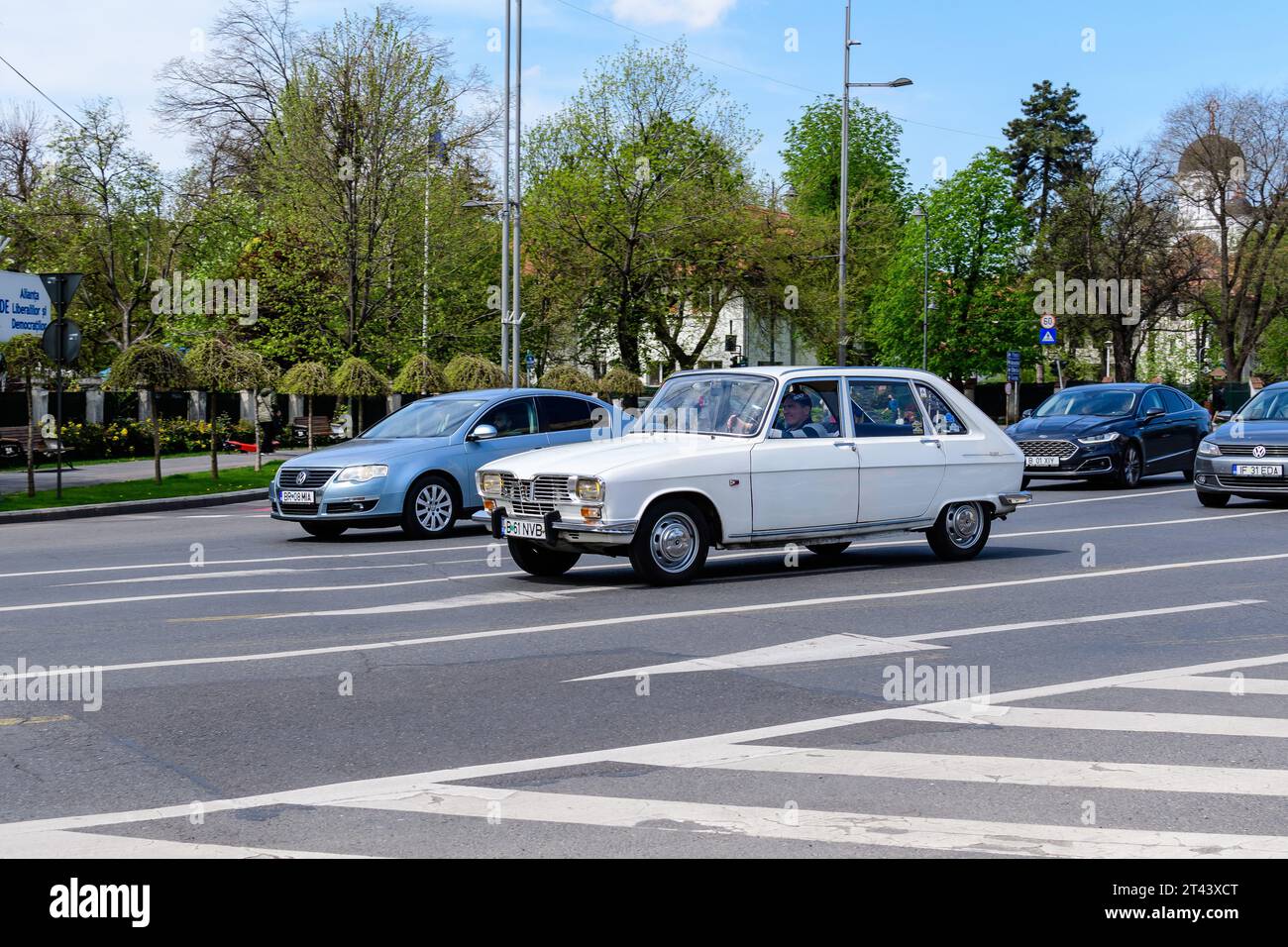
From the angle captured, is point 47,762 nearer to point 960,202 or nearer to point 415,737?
point 415,737

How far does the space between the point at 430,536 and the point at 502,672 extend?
873cm

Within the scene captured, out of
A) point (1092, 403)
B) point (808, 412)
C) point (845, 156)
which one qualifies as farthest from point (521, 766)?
point (845, 156)

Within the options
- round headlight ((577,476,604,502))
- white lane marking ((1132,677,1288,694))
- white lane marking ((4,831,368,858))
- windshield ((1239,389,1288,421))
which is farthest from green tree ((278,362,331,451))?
white lane marking ((4,831,368,858))

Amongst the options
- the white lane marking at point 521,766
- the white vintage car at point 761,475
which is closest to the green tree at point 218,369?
the white vintage car at point 761,475

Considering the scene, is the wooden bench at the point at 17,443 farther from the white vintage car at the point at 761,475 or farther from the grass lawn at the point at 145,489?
the white vintage car at the point at 761,475

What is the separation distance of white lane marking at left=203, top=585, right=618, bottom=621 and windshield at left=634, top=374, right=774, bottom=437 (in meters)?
1.66

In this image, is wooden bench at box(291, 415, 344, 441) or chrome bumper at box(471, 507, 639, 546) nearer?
chrome bumper at box(471, 507, 639, 546)

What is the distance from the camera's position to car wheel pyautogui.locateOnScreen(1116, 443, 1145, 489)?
2347cm

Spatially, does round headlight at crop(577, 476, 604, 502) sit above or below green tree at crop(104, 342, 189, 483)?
below

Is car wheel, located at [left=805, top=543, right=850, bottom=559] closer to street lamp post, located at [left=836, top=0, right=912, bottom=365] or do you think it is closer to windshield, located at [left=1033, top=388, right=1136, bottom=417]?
windshield, located at [left=1033, top=388, right=1136, bottom=417]

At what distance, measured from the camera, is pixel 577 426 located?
59.0 feet

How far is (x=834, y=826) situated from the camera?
514 centimetres

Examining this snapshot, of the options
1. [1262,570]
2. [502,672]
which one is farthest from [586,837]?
[1262,570]
